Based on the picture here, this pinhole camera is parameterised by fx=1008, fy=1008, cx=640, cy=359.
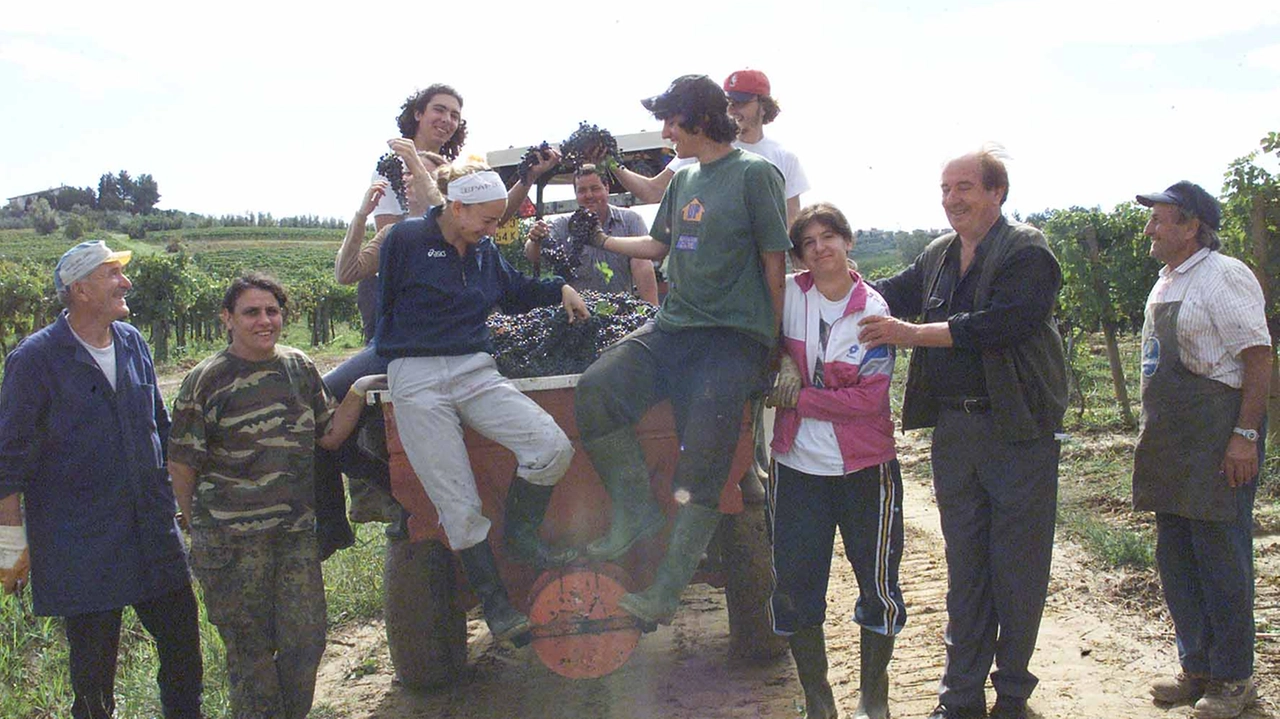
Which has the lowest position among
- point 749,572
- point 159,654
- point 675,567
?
point 159,654

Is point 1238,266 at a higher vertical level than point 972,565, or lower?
higher

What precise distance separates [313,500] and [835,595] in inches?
115

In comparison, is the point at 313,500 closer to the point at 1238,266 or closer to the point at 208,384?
the point at 208,384

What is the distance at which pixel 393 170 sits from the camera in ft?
13.7

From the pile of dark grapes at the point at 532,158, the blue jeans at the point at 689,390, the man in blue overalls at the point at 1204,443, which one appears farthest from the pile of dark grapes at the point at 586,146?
the man in blue overalls at the point at 1204,443

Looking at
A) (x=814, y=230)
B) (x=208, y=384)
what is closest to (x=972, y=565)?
(x=814, y=230)

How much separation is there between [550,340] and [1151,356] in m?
2.30

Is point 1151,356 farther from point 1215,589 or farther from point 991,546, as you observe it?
point 991,546

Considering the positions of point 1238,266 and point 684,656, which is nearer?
point 1238,266

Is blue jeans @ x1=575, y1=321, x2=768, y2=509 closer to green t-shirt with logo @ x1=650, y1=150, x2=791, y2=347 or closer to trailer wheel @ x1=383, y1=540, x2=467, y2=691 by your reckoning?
green t-shirt with logo @ x1=650, y1=150, x2=791, y2=347

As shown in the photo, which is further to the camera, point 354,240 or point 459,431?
point 354,240

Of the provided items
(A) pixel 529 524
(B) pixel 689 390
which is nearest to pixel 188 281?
(A) pixel 529 524

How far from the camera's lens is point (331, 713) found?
4.20 meters

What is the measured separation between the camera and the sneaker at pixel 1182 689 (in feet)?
12.3
